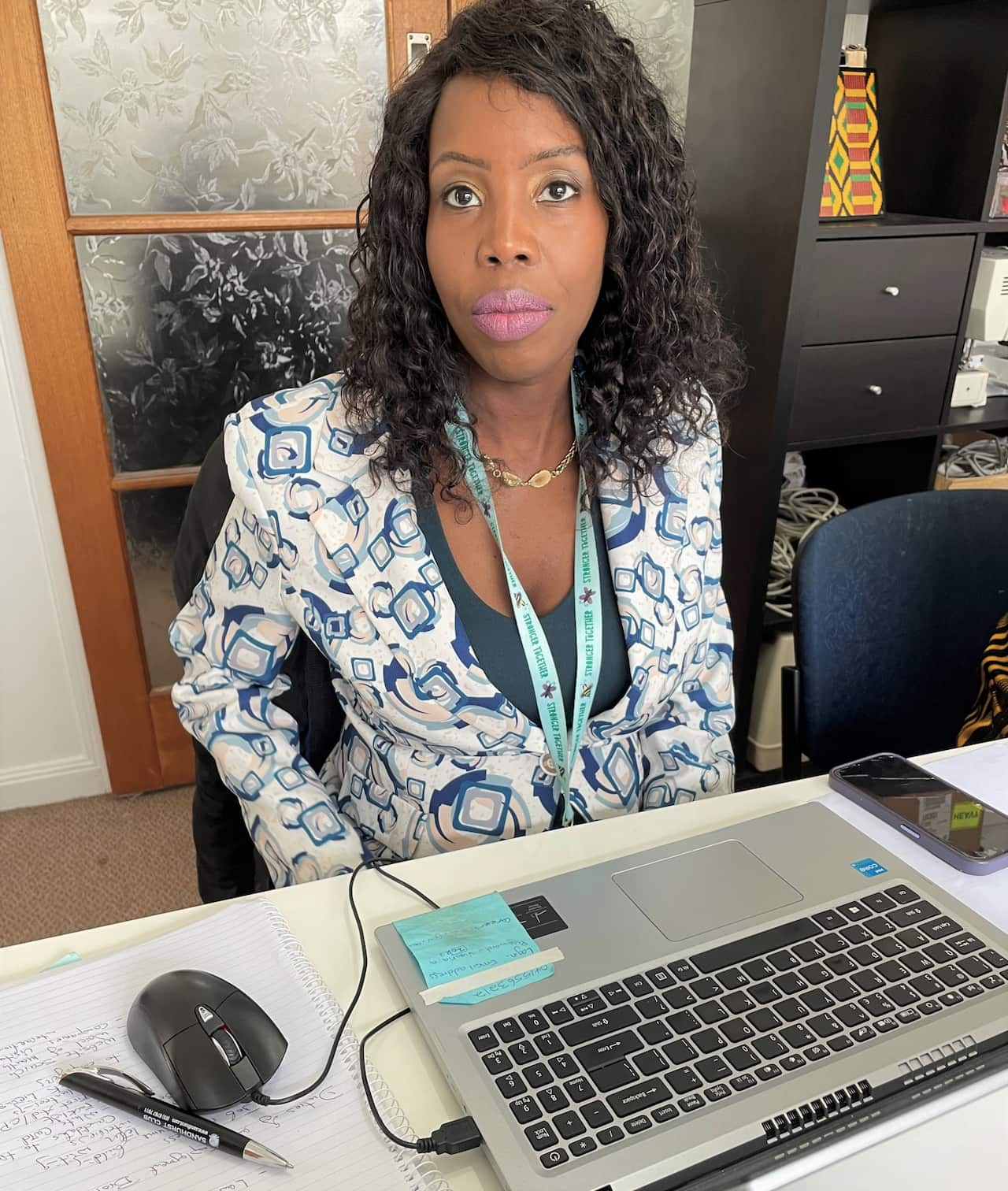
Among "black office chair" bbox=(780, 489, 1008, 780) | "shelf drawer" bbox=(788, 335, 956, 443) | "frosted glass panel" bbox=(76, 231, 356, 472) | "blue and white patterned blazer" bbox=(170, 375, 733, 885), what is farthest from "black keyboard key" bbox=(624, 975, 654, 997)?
"frosted glass panel" bbox=(76, 231, 356, 472)

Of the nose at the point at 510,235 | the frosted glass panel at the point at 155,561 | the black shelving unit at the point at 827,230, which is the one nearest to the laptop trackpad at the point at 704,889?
the nose at the point at 510,235

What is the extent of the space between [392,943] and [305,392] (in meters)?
0.61

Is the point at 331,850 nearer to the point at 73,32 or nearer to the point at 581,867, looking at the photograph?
the point at 581,867

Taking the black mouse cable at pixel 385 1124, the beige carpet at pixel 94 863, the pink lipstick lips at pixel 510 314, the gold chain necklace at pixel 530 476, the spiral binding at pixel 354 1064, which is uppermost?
the pink lipstick lips at pixel 510 314

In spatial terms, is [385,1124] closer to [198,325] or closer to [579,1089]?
[579,1089]

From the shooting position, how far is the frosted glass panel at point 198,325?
6.20ft

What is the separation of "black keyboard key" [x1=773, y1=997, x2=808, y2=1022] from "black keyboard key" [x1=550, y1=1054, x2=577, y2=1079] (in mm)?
143

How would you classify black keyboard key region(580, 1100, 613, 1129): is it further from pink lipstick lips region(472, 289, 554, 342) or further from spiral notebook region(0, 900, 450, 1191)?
pink lipstick lips region(472, 289, 554, 342)

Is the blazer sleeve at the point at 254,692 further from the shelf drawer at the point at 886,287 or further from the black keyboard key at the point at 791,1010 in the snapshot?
the shelf drawer at the point at 886,287

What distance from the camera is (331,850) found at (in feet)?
3.32

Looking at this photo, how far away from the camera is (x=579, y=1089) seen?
0.60 meters

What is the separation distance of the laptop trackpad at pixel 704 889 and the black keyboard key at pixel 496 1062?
16 centimetres

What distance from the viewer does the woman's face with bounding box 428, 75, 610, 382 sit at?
0.95m

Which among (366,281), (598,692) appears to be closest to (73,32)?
(366,281)
